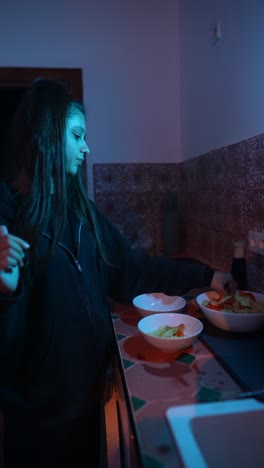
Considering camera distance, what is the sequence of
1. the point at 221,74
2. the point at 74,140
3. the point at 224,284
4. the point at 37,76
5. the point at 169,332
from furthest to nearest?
the point at 37,76, the point at 221,74, the point at 224,284, the point at 74,140, the point at 169,332

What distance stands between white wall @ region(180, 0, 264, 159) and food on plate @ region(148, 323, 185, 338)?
660mm

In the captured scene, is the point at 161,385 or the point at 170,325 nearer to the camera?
the point at 161,385

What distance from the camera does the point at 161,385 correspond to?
0.64 meters

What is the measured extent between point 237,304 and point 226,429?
348mm

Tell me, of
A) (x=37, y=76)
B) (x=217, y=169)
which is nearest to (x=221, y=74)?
(x=217, y=169)

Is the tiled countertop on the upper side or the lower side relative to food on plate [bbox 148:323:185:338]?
lower

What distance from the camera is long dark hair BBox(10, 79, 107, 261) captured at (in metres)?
0.85

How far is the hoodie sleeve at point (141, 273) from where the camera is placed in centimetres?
106

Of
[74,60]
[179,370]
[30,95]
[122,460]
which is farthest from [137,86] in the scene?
[122,460]

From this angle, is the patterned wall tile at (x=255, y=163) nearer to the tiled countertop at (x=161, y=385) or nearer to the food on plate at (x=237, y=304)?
the food on plate at (x=237, y=304)

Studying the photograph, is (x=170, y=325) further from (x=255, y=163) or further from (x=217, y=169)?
(x=217, y=169)

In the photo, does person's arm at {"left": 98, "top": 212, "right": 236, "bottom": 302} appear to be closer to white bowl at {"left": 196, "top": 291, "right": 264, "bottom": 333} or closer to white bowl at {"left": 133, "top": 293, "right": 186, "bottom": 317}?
white bowl at {"left": 133, "top": 293, "right": 186, "bottom": 317}

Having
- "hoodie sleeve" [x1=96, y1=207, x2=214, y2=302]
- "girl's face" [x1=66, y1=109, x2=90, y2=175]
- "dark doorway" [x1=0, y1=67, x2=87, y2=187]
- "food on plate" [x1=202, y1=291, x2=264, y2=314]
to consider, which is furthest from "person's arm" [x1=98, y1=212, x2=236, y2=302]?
"dark doorway" [x1=0, y1=67, x2=87, y2=187]

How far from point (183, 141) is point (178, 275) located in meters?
1.02
